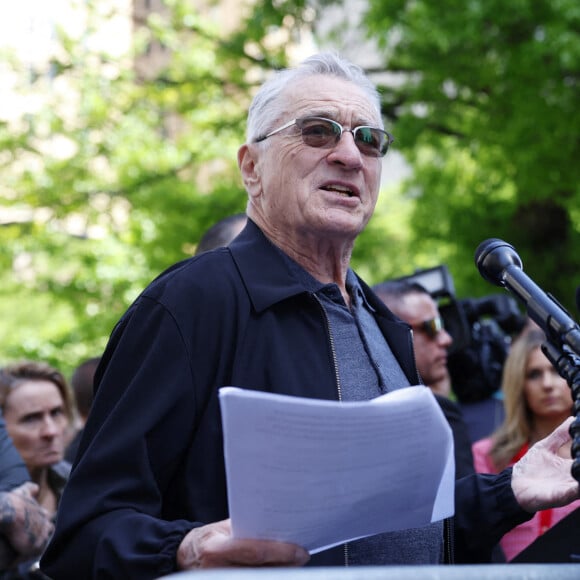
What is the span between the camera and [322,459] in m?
1.68

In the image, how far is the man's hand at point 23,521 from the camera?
3.26 m

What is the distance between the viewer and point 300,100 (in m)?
2.57

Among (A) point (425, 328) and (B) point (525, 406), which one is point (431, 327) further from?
(B) point (525, 406)

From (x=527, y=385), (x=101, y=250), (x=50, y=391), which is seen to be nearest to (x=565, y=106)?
(x=527, y=385)

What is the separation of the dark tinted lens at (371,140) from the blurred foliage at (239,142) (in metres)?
6.54

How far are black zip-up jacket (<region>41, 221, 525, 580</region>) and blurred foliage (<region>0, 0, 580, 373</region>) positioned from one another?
701cm

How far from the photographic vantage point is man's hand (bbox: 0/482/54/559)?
3.26 metres

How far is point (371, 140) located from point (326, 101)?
0.15 m

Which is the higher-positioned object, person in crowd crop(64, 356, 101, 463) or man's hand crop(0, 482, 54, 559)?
person in crowd crop(64, 356, 101, 463)

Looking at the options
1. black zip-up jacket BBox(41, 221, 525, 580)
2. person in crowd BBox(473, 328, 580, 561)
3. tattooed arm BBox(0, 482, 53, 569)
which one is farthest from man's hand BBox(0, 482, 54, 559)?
person in crowd BBox(473, 328, 580, 561)

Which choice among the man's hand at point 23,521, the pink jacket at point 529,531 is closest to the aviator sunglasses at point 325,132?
the man's hand at point 23,521

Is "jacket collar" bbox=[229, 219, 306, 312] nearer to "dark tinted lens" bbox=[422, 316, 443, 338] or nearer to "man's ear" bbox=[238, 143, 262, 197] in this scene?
"man's ear" bbox=[238, 143, 262, 197]

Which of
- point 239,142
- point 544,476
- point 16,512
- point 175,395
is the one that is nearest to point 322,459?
point 175,395

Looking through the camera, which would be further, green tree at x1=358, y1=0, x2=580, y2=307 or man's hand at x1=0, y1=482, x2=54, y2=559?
green tree at x1=358, y1=0, x2=580, y2=307
